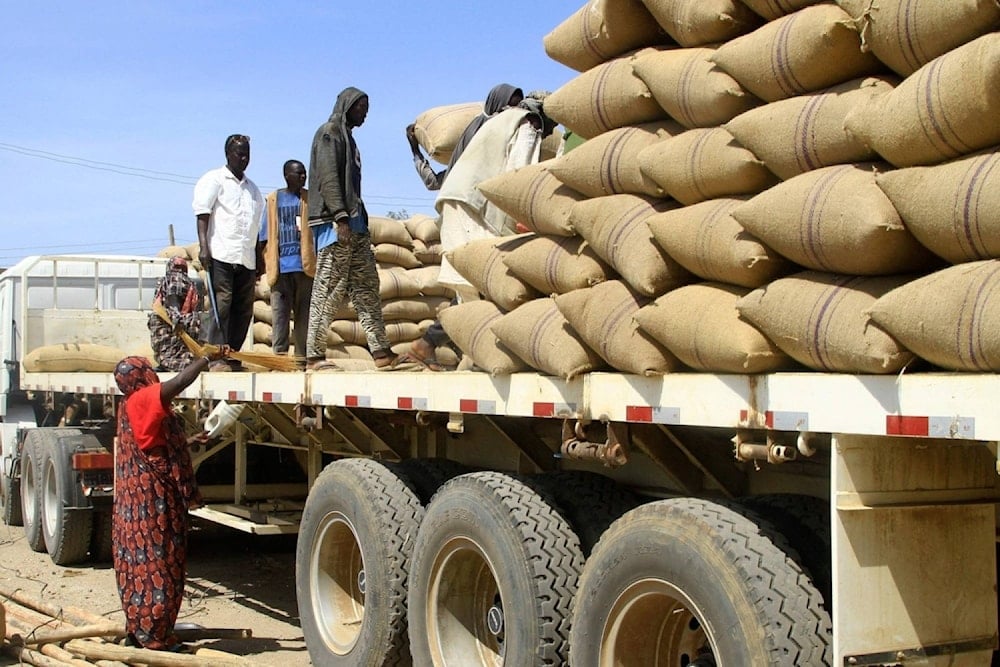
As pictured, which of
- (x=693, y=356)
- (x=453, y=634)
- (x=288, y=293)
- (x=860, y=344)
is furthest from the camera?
(x=288, y=293)

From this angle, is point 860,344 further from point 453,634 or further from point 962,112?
point 453,634

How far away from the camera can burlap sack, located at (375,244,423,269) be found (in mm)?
10320

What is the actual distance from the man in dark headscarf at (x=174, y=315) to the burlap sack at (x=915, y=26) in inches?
239

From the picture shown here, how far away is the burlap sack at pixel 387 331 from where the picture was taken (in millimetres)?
10070

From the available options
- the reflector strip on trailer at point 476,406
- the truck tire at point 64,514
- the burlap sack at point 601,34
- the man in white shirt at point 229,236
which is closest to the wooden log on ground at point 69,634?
the man in white shirt at point 229,236

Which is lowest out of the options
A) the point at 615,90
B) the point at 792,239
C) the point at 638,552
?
the point at 638,552

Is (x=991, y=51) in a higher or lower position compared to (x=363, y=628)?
higher

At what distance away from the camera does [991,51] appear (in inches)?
99.6

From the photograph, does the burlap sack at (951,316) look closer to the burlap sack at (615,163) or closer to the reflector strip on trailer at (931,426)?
the reflector strip on trailer at (931,426)

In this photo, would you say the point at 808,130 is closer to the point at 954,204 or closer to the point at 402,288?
the point at 954,204

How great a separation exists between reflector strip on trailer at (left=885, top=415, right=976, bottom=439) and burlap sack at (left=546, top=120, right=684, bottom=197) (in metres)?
1.37

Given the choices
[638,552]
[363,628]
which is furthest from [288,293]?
[638,552]

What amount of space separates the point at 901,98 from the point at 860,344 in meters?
0.57

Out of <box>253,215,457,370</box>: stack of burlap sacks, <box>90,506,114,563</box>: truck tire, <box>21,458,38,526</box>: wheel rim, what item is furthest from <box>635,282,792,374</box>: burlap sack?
<box>21,458,38,526</box>: wheel rim
